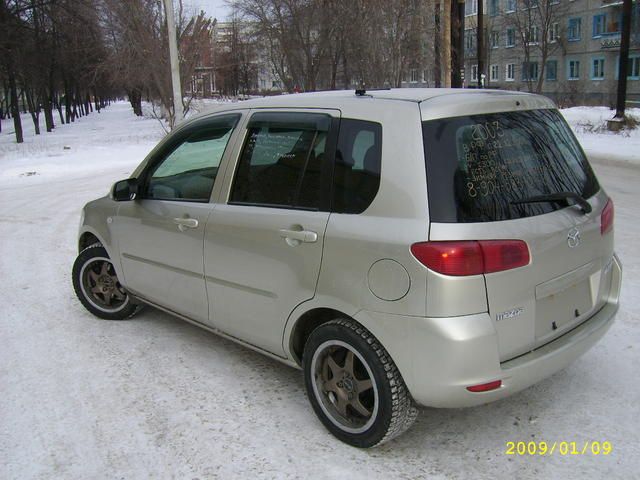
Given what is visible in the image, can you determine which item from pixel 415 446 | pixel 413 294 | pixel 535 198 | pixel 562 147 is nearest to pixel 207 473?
pixel 415 446

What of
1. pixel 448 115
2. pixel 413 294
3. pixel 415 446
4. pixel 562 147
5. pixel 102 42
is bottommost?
pixel 415 446

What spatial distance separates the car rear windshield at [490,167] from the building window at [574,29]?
59090 millimetres

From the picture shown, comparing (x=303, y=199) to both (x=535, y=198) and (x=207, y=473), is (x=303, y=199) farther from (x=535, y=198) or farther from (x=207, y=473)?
(x=207, y=473)

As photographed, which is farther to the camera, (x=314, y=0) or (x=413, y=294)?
(x=314, y=0)

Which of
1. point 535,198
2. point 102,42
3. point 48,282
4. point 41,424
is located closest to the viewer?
point 535,198

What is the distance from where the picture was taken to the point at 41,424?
3.46 m

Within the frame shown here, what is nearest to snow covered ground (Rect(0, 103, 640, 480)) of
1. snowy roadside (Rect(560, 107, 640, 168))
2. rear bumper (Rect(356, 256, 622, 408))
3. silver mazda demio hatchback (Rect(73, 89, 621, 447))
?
silver mazda demio hatchback (Rect(73, 89, 621, 447))

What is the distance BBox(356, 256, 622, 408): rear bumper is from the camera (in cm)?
265

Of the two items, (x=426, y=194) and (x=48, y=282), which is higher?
(x=426, y=194)

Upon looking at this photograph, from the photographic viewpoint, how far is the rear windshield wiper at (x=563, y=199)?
9.45 feet

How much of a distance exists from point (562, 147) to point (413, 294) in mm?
1280

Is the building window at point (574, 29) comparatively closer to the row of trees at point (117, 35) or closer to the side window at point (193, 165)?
the row of trees at point (117, 35)

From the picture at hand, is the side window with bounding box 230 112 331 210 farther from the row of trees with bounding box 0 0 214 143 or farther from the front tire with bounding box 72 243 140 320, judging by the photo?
the row of trees with bounding box 0 0 214 143

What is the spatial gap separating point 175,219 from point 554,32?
2345 inches
